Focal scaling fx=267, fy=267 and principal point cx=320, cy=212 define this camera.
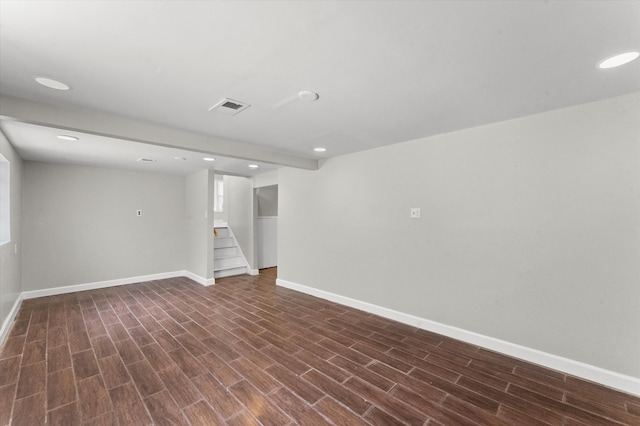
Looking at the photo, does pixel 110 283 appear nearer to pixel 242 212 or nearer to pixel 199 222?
pixel 199 222

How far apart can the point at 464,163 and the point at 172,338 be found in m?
3.75

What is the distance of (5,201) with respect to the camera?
3.25 meters

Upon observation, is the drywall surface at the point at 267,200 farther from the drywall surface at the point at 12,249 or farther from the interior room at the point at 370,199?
the drywall surface at the point at 12,249

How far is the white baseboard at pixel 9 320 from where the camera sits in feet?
Result: 9.40

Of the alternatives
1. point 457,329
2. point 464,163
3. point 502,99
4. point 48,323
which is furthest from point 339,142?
point 48,323

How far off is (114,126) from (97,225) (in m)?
3.60

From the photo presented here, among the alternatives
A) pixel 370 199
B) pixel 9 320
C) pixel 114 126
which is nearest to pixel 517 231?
→ pixel 370 199

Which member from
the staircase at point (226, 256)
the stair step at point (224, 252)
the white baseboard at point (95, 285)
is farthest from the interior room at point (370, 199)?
the stair step at point (224, 252)

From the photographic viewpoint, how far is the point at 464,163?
2.94 m

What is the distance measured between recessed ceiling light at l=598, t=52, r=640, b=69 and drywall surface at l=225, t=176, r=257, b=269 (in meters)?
5.61

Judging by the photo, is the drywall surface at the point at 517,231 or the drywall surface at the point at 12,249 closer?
the drywall surface at the point at 517,231

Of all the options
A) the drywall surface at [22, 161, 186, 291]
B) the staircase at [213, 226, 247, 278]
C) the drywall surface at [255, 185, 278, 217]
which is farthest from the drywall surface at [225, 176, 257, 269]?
the drywall surface at [22, 161, 186, 291]

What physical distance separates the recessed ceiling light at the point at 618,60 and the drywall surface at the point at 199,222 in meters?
5.27

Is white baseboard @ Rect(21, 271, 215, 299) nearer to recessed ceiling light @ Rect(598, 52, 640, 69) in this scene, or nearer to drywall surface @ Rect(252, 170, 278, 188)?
drywall surface @ Rect(252, 170, 278, 188)
